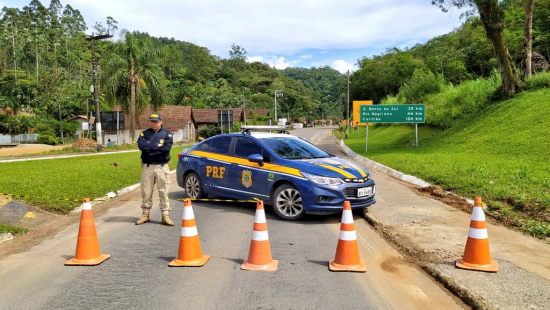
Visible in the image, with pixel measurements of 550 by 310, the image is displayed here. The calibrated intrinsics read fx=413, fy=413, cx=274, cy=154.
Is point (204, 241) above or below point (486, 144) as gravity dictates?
below

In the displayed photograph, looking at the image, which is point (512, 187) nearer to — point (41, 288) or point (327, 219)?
point (327, 219)

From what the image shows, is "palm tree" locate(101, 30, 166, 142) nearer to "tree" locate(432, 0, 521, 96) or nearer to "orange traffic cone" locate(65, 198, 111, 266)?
"tree" locate(432, 0, 521, 96)

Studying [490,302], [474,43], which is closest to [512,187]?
[490,302]

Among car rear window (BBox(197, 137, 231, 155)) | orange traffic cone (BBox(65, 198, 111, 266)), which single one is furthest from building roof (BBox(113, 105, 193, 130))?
orange traffic cone (BBox(65, 198, 111, 266))

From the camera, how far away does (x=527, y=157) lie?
1195cm

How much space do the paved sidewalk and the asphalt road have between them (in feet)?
0.74

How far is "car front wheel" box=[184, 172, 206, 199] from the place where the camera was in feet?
30.4

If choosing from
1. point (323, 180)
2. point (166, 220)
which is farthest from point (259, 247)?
point (166, 220)

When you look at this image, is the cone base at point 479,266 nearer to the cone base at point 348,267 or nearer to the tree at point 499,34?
the cone base at point 348,267

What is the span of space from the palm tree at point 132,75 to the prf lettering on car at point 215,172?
108 ft

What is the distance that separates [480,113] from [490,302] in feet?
62.4

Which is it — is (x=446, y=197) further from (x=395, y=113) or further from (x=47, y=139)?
(x=47, y=139)

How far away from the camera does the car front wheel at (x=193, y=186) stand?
9.27m

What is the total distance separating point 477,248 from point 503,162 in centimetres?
806
